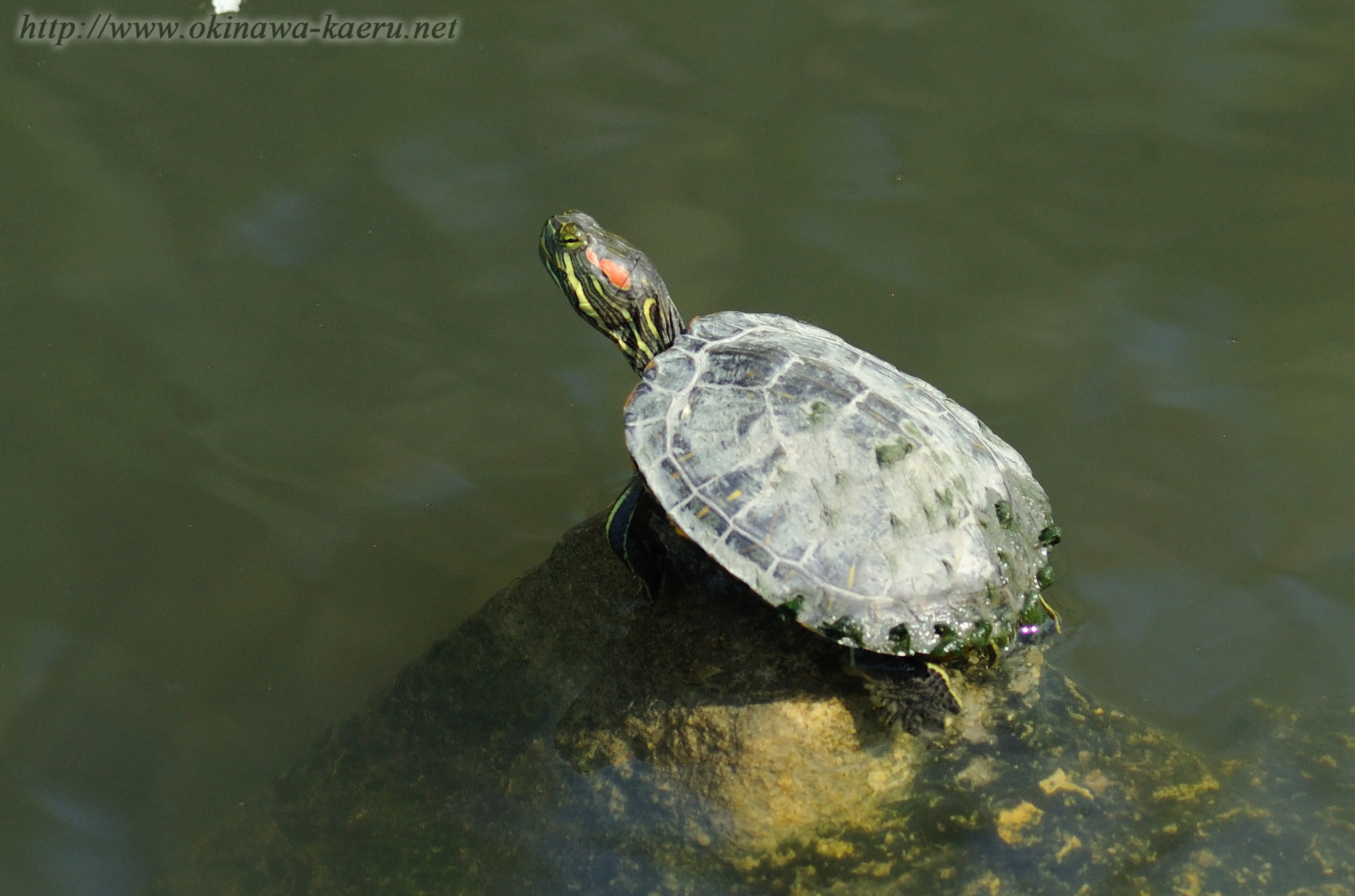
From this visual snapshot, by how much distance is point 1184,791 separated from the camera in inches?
144

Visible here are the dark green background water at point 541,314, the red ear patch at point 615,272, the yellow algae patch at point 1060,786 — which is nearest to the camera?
the yellow algae patch at point 1060,786

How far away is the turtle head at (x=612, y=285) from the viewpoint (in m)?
4.64

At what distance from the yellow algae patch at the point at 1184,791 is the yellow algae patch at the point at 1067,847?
38 centimetres

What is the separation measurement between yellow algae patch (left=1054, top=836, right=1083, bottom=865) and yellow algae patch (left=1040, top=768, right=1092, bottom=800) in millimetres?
156

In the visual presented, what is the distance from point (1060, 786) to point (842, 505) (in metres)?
1.24

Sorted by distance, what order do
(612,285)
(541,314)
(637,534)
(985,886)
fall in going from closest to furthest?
Result: (985,886)
(637,534)
(612,285)
(541,314)

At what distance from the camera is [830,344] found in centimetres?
427

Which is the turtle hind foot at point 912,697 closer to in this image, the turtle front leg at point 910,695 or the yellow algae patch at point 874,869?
the turtle front leg at point 910,695

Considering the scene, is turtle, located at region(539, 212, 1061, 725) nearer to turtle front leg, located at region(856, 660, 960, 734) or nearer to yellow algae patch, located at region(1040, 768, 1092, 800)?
turtle front leg, located at region(856, 660, 960, 734)

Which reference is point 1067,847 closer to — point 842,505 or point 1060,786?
point 1060,786

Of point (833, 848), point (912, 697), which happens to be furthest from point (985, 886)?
point (912, 697)

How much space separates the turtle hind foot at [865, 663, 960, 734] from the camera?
3.59 metres

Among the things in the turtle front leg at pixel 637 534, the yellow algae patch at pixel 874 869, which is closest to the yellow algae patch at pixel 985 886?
the yellow algae patch at pixel 874 869

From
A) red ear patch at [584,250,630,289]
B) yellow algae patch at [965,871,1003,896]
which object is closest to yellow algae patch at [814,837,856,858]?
yellow algae patch at [965,871,1003,896]
